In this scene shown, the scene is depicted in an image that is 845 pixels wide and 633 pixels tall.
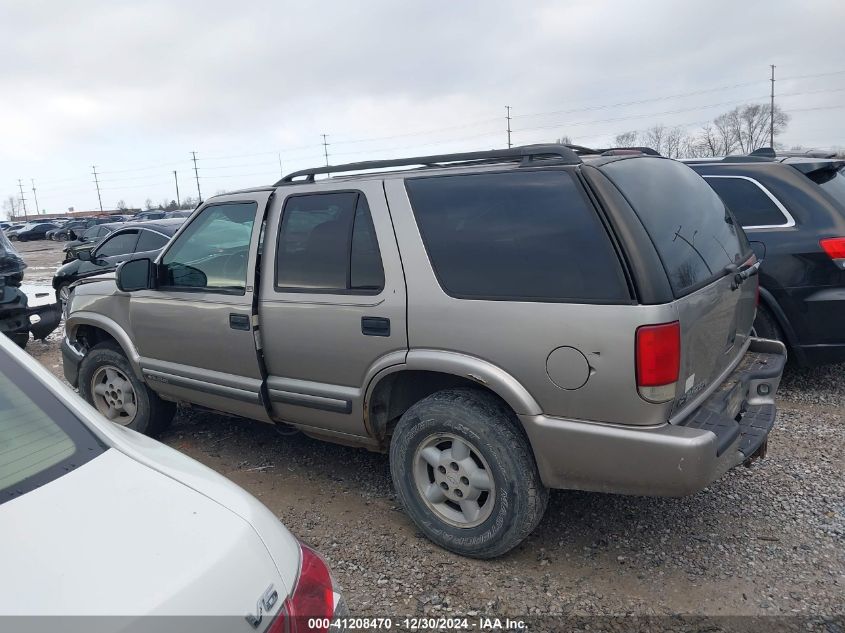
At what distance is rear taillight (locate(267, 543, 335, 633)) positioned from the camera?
60.4 inches

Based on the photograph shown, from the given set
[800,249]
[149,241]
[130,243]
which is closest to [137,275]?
[800,249]

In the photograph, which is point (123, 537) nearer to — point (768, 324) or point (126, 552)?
point (126, 552)

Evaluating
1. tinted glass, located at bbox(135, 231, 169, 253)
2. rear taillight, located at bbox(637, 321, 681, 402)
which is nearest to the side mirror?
rear taillight, located at bbox(637, 321, 681, 402)

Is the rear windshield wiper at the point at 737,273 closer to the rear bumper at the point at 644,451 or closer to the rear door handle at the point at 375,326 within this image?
the rear bumper at the point at 644,451

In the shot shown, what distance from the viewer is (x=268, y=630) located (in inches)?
57.7

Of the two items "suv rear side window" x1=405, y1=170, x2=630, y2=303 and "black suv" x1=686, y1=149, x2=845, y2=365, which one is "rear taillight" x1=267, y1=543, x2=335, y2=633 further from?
"black suv" x1=686, y1=149, x2=845, y2=365

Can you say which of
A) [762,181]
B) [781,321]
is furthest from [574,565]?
[762,181]

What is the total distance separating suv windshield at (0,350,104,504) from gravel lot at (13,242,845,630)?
1.53 m

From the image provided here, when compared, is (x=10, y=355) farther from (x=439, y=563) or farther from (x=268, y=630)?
(x=439, y=563)

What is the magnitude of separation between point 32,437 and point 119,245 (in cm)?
1055

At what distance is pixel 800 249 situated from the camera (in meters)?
4.80

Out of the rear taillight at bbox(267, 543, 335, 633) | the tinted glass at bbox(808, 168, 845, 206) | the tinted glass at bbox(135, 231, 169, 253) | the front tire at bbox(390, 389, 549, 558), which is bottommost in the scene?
the front tire at bbox(390, 389, 549, 558)

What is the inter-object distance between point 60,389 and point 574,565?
2.39m

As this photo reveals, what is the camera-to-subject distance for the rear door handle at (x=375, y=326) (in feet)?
10.4
